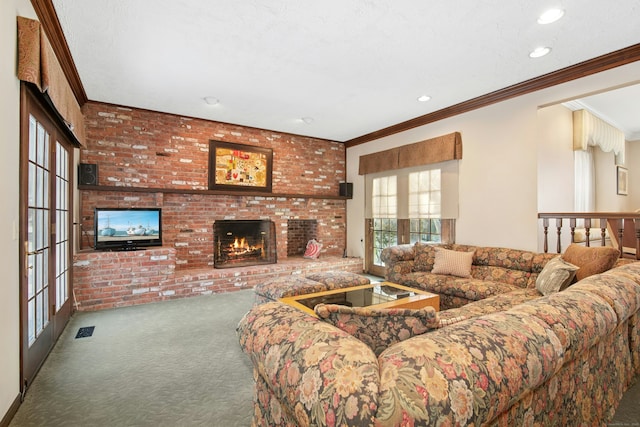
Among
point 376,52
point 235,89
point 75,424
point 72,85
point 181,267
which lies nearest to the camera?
point 75,424

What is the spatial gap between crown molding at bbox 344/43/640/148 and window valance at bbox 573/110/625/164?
5.29 ft

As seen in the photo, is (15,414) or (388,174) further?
(388,174)

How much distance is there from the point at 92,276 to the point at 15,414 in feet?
7.42

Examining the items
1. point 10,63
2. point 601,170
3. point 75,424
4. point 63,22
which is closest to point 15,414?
point 75,424

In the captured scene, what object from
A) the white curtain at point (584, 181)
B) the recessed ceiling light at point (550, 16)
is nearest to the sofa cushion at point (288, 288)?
the recessed ceiling light at point (550, 16)

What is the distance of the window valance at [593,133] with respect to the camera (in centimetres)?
452

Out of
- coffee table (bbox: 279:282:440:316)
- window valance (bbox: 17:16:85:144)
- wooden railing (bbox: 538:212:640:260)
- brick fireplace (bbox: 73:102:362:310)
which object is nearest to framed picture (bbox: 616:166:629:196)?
wooden railing (bbox: 538:212:640:260)

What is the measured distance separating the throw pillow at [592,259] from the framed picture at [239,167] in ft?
14.3

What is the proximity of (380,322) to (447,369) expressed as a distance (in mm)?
371

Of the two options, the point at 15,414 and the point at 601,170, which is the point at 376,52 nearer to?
the point at 15,414

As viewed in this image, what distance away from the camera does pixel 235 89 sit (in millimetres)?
3816

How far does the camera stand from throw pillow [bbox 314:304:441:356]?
1.21 meters

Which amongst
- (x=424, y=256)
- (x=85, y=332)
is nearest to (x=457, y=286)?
(x=424, y=256)

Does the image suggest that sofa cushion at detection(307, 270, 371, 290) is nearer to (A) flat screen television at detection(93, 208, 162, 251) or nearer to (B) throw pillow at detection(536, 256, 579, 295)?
(B) throw pillow at detection(536, 256, 579, 295)
